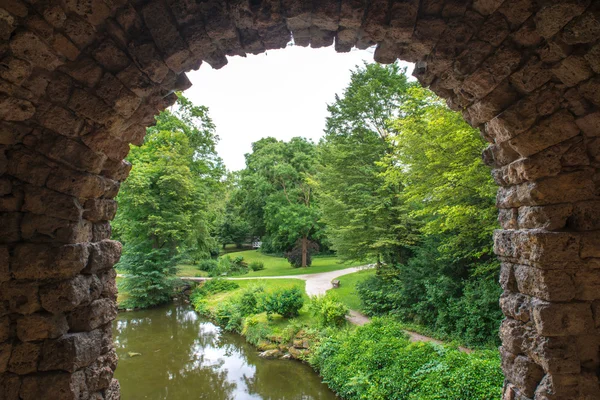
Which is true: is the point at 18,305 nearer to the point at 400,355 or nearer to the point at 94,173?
the point at 94,173

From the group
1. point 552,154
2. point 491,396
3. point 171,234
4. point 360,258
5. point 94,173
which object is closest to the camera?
point 552,154

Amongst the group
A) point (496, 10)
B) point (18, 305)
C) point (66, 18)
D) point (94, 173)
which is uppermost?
point (496, 10)

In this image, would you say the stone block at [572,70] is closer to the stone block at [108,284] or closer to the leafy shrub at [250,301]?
the stone block at [108,284]

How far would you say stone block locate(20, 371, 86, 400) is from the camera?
2.87 meters

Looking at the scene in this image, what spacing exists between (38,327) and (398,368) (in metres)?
6.55

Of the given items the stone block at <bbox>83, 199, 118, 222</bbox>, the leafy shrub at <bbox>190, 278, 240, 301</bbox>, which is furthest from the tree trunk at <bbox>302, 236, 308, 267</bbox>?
the stone block at <bbox>83, 199, 118, 222</bbox>

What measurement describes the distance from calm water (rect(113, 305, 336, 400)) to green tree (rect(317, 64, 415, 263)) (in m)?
5.56

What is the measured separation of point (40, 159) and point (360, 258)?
12477mm

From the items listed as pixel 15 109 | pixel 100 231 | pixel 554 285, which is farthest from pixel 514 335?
pixel 15 109

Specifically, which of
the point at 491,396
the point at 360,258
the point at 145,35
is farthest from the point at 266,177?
the point at 145,35

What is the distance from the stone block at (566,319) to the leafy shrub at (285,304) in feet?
32.1

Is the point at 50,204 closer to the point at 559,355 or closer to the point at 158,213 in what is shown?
the point at 559,355

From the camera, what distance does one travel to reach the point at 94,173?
326 cm

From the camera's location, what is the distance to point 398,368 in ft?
24.0
